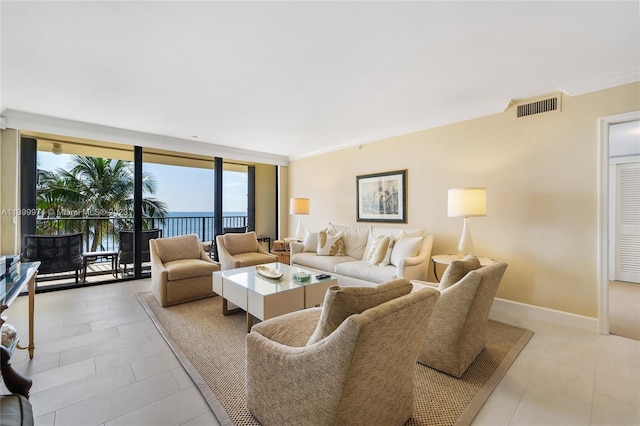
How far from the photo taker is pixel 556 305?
2953 mm

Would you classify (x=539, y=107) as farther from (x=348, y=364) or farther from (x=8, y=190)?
(x=8, y=190)

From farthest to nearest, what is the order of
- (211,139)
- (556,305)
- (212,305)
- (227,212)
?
(227,212) < (211,139) < (212,305) < (556,305)

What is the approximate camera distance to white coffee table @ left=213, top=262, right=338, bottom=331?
2.50 meters

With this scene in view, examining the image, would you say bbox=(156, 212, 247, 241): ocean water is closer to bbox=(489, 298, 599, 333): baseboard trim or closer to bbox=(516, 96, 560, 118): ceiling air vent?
bbox=(489, 298, 599, 333): baseboard trim

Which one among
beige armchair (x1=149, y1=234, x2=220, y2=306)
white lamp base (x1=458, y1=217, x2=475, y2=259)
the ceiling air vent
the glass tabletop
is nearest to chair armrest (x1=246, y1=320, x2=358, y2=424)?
the glass tabletop

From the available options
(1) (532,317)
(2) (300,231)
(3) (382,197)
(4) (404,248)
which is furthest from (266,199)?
(1) (532,317)

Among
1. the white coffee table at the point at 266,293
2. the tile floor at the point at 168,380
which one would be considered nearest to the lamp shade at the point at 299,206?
the white coffee table at the point at 266,293

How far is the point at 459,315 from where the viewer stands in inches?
77.0

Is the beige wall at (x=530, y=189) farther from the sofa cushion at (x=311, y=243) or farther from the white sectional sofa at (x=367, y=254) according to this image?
the sofa cushion at (x=311, y=243)

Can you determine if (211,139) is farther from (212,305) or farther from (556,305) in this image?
(556,305)

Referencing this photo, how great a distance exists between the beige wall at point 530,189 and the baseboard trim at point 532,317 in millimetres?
63

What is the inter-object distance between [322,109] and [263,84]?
3.08ft

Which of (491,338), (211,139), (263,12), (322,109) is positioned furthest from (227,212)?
(491,338)

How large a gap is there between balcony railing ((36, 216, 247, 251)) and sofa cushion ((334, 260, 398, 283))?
10.7 feet
